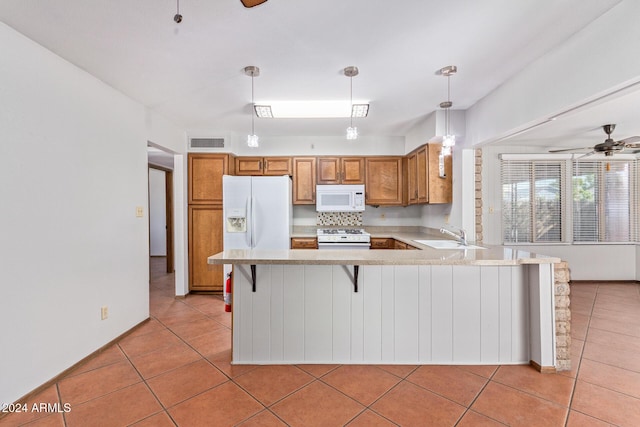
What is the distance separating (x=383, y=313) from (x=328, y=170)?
2606mm

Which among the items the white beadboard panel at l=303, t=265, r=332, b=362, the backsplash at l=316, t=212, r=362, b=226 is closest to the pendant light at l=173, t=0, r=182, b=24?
the white beadboard panel at l=303, t=265, r=332, b=362

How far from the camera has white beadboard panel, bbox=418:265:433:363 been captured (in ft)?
7.04

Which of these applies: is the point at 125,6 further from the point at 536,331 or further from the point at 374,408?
the point at 536,331

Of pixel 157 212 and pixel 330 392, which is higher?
pixel 157 212

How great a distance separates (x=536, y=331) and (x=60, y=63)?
4.05 m

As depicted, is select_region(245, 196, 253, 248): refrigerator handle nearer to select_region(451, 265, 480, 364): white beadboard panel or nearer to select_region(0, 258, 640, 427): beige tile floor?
select_region(0, 258, 640, 427): beige tile floor

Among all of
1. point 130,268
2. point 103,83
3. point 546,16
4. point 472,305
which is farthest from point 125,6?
point 472,305

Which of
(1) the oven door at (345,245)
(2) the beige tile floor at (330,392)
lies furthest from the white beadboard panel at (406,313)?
(1) the oven door at (345,245)

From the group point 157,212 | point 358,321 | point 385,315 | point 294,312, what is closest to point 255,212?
point 294,312

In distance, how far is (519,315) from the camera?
2146 millimetres

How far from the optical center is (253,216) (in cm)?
371

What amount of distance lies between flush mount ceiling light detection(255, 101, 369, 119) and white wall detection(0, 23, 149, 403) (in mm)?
1375

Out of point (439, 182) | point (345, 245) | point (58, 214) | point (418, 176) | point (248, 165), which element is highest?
point (248, 165)

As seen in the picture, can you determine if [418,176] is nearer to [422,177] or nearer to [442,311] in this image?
[422,177]
